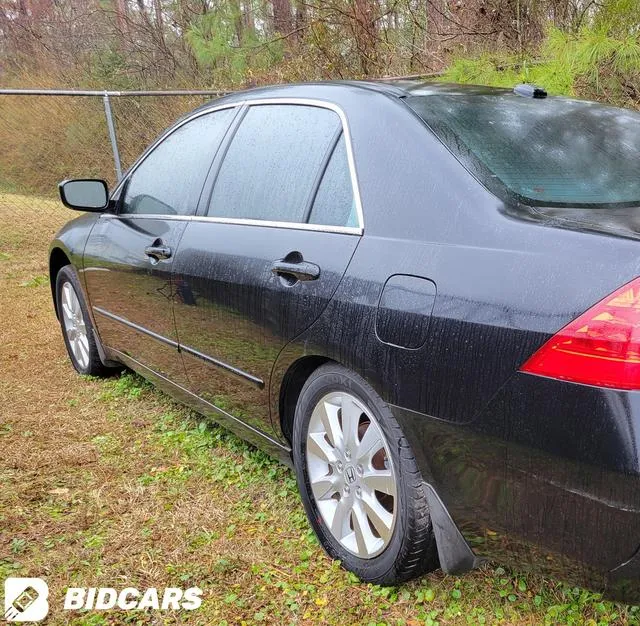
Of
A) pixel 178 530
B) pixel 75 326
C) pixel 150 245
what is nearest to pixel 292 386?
pixel 178 530

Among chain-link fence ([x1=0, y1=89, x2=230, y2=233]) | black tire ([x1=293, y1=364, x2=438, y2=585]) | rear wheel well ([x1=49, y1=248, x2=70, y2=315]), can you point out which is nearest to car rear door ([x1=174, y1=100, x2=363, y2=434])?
black tire ([x1=293, y1=364, x2=438, y2=585])

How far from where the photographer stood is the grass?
2146 mm

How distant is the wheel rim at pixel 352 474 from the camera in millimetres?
2094

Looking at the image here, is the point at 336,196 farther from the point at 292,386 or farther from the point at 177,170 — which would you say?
the point at 177,170

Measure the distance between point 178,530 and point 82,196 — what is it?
78.6 inches

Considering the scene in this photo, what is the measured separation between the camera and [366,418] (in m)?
2.15

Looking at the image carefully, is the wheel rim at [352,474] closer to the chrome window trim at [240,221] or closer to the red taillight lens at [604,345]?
the chrome window trim at [240,221]

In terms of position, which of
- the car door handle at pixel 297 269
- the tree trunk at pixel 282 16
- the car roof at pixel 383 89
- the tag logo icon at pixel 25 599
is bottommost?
the tag logo icon at pixel 25 599

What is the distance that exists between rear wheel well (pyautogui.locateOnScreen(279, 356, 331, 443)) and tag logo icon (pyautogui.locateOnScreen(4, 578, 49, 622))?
95 centimetres

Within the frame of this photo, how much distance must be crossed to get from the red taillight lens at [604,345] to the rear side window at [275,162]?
112 cm

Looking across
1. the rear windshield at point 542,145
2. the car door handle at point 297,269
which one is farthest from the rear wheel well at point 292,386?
the rear windshield at point 542,145

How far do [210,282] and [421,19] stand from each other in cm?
713

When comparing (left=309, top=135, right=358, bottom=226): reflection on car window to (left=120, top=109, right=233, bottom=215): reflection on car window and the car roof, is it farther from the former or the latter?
(left=120, top=109, right=233, bottom=215): reflection on car window

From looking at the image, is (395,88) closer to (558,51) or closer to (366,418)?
(366,418)
